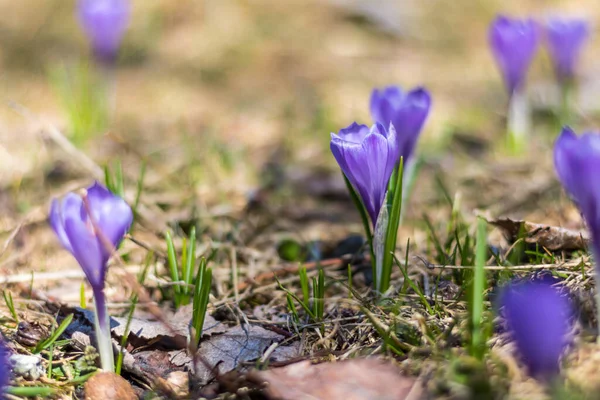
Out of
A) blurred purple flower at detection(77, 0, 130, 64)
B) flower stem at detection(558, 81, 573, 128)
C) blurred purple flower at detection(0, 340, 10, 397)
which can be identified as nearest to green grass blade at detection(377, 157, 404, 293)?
blurred purple flower at detection(0, 340, 10, 397)

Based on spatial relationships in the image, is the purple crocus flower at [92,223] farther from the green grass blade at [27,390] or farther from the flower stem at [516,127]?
the flower stem at [516,127]

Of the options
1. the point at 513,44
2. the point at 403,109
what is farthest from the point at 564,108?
the point at 403,109

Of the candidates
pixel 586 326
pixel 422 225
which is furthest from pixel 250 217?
pixel 586 326

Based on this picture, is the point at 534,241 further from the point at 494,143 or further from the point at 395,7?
the point at 395,7

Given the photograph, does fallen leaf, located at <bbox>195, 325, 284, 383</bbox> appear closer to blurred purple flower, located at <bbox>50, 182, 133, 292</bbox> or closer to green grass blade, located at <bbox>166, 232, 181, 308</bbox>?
green grass blade, located at <bbox>166, 232, 181, 308</bbox>

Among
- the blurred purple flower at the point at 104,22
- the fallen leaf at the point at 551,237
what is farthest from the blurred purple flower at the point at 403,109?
the blurred purple flower at the point at 104,22

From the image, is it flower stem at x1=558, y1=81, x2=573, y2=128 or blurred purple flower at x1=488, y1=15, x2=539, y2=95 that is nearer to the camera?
blurred purple flower at x1=488, y1=15, x2=539, y2=95
